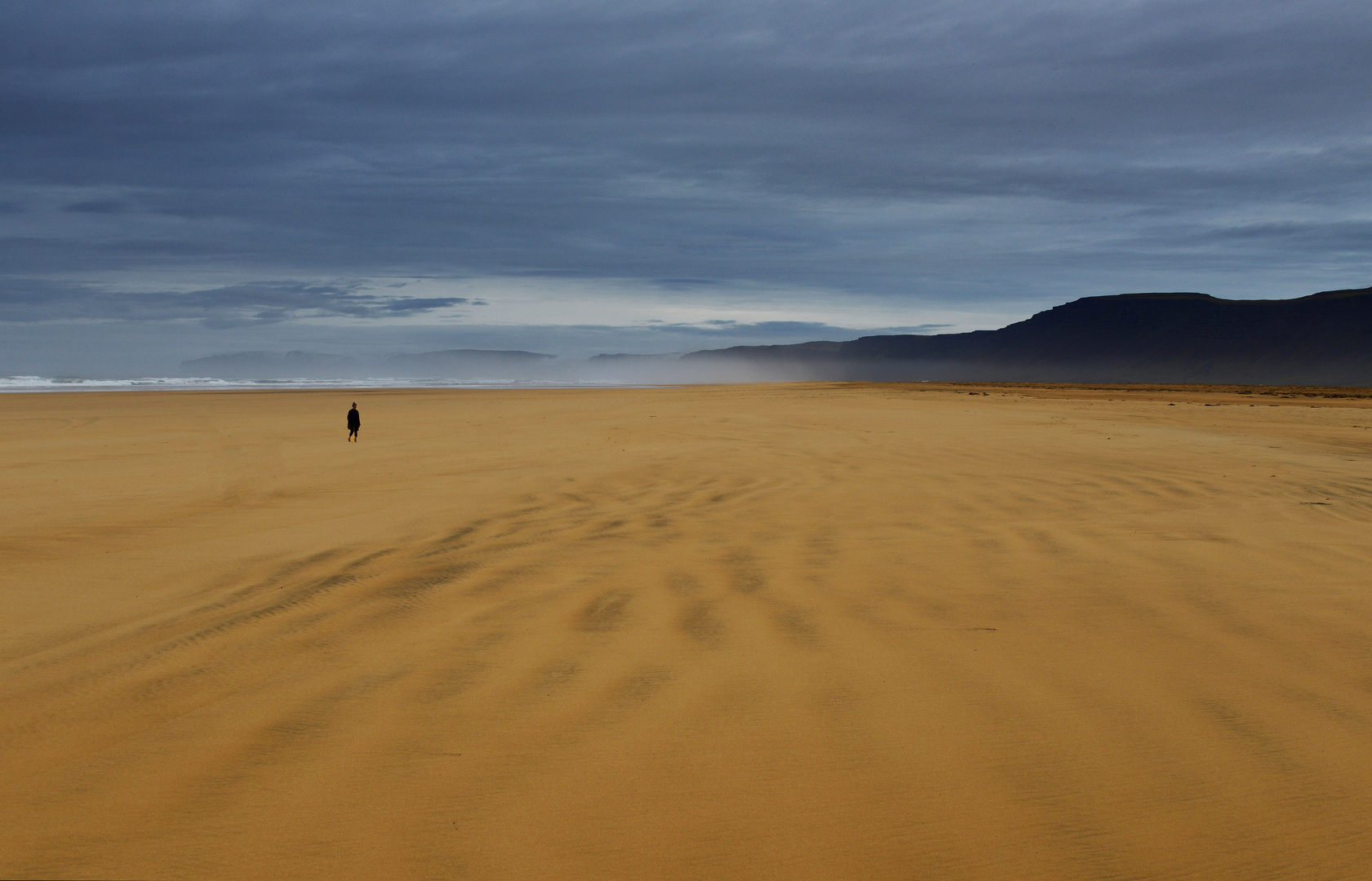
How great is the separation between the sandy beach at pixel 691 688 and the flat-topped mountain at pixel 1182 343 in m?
151

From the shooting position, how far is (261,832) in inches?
83.2

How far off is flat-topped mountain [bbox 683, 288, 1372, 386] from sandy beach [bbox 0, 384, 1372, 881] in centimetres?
15145

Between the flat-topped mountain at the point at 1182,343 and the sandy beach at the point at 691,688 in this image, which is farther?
the flat-topped mountain at the point at 1182,343

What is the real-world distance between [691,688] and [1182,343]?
180483 mm

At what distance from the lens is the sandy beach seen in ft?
6.95

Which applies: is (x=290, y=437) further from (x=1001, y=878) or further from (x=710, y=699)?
(x=1001, y=878)

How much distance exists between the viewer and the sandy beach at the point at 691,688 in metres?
2.12

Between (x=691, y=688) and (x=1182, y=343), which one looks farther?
(x=1182, y=343)

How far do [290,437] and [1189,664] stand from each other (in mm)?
14937

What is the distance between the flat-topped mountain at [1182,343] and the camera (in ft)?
443

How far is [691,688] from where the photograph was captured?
9.93 ft

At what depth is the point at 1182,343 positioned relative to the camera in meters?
156

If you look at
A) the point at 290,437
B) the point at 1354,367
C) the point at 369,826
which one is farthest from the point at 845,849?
the point at 1354,367

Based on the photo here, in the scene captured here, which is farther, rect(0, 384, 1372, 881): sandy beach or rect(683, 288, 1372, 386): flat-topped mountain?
rect(683, 288, 1372, 386): flat-topped mountain
